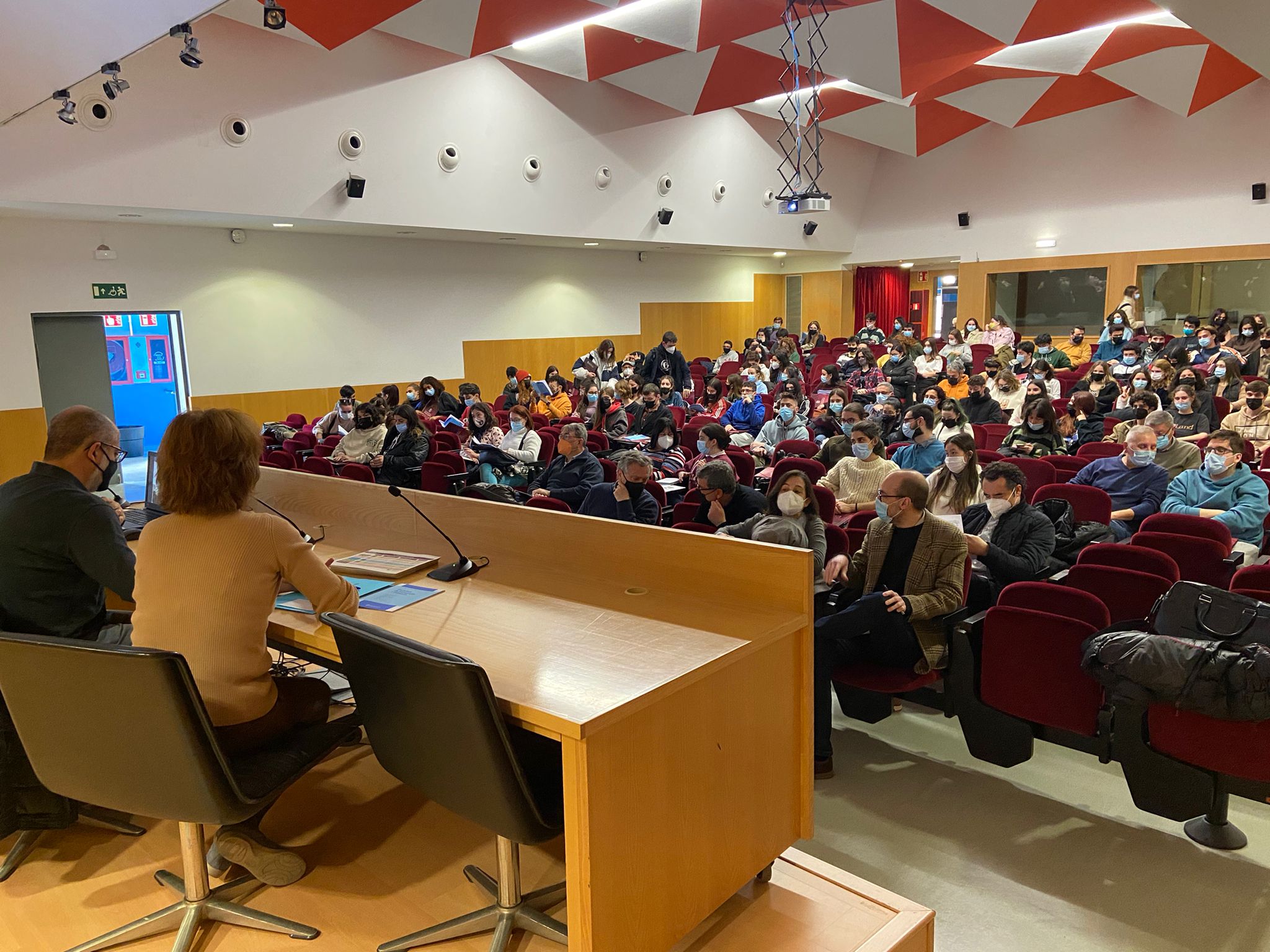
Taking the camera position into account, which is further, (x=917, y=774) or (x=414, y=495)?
(x=917, y=774)

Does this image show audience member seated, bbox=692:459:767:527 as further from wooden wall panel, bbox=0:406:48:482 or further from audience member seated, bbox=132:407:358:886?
wooden wall panel, bbox=0:406:48:482

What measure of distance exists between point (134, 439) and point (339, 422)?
399 cm

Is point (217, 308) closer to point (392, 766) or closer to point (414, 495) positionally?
point (414, 495)

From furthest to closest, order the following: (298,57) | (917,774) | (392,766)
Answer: (298,57)
(917,774)
(392,766)

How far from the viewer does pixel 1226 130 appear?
13844mm

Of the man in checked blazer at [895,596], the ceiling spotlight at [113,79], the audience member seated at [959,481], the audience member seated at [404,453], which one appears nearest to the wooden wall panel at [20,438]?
the ceiling spotlight at [113,79]

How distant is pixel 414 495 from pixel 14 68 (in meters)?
5.32

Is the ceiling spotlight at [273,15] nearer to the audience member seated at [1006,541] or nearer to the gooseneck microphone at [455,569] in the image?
the gooseneck microphone at [455,569]

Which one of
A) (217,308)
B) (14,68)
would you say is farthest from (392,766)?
(217,308)

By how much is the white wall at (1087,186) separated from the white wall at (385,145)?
4.21 meters

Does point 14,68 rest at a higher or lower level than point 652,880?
higher

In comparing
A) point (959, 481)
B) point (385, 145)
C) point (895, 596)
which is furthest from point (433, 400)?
point (895, 596)

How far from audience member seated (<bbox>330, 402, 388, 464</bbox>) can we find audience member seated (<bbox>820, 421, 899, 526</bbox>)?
13.8 feet

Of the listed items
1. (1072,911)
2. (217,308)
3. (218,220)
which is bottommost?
(1072,911)
